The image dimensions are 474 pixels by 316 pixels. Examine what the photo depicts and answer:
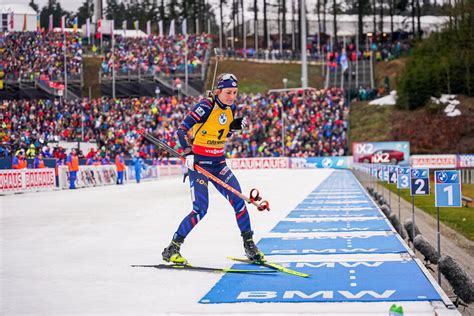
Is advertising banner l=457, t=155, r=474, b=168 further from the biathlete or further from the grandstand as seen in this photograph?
the biathlete

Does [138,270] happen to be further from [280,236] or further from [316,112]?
[316,112]

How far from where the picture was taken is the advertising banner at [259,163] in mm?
59500

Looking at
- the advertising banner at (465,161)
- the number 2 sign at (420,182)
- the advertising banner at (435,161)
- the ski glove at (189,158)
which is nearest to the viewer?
the ski glove at (189,158)

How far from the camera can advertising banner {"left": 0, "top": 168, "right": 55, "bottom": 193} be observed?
30719 millimetres

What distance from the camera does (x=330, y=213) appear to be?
17938mm

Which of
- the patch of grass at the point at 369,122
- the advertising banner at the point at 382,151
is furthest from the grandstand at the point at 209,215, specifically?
the patch of grass at the point at 369,122

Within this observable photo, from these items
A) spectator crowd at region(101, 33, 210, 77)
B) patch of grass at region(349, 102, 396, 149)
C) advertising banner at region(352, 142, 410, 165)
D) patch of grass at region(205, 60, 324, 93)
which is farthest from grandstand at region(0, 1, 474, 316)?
patch of grass at region(205, 60, 324, 93)

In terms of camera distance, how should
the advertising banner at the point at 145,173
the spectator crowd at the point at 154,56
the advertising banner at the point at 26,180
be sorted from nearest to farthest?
the advertising banner at the point at 26,180
the advertising banner at the point at 145,173
the spectator crowd at the point at 154,56

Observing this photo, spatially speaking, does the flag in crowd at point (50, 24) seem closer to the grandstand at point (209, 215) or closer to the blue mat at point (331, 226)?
the grandstand at point (209, 215)

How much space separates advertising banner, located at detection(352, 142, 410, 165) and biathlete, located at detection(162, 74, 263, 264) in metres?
51.0

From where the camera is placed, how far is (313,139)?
2371 inches

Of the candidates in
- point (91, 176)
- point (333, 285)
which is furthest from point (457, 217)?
point (91, 176)

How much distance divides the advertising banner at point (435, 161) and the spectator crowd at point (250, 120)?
6.10 meters

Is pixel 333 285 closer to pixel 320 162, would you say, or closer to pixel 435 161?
pixel 435 161
